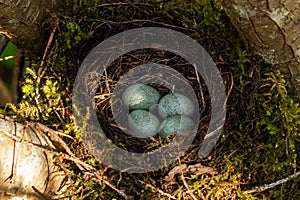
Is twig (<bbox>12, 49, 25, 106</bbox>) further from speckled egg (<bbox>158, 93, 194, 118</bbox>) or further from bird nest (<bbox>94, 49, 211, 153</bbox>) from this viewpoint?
speckled egg (<bbox>158, 93, 194, 118</bbox>)

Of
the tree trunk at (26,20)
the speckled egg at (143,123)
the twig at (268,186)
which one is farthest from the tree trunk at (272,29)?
the tree trunk at (26,20)

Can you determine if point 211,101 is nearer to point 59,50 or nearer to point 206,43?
point 206,43

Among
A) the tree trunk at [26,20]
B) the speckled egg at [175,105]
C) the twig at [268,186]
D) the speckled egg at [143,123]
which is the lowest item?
the twig at [268,186]

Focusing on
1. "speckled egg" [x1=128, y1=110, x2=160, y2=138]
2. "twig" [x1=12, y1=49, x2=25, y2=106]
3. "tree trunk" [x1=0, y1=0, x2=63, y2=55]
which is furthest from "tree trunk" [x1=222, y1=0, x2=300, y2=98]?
"twig" [x1=12, y1=49, x2=25, y2=106]

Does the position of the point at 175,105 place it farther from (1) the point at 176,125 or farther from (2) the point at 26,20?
(2) the point at 26,20

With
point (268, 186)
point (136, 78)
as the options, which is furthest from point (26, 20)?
point (268, 186)

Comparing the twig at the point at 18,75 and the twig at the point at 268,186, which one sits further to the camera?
the twig at the point at 18,75

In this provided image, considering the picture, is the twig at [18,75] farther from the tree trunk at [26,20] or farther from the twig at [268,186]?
the twig at [268,186]
